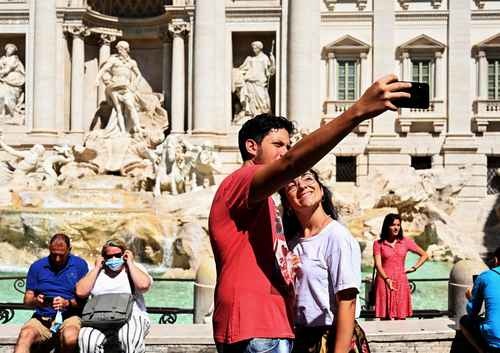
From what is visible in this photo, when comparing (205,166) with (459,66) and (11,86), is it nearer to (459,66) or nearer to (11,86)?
(11,86)

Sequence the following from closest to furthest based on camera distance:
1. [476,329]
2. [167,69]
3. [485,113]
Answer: [476,329] → [485,113] → [167,69]

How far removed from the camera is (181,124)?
26.0 meters

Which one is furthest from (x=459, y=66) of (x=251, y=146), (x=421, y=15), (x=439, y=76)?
(x=251, y=146)

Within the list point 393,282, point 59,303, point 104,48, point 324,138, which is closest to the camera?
point 324,138

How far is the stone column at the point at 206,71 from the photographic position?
83.1 ft

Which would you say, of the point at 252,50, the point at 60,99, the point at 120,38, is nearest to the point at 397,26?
the point at 252,50

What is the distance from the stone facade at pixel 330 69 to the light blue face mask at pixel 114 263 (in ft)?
63.3

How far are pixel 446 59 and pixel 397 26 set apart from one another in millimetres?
2174

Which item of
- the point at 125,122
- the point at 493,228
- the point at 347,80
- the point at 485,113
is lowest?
the point at 493,228

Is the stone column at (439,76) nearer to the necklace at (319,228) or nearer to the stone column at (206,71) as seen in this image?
the stone column at (206,71)

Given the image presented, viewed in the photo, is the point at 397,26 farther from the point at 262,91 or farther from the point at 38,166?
the point at 38,166

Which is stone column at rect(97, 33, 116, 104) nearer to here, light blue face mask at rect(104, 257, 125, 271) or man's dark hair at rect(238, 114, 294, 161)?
light blue face mask at rect(104, 257, 125, 271)

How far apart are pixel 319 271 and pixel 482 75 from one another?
950 inches

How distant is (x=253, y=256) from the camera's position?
10.8 feet
